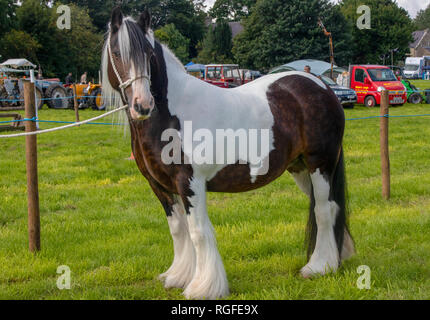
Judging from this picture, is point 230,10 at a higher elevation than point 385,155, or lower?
higher

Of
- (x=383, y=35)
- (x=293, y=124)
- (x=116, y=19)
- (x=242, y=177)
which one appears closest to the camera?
(x=116, y=19)

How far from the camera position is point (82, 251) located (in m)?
4.19

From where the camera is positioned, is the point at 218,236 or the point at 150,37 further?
the point at 218,236

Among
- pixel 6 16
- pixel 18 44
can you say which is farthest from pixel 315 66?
pixel 6 16

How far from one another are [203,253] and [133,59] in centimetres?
139

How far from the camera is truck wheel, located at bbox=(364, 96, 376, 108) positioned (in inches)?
749

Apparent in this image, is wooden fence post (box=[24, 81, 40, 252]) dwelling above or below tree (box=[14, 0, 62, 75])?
below

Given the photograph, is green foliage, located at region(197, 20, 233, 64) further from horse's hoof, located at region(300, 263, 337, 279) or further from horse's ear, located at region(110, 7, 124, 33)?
horse's ear, located at region(110, 7, 124, 33)

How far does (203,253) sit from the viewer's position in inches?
120

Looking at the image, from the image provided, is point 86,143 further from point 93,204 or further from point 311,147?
point 311,147

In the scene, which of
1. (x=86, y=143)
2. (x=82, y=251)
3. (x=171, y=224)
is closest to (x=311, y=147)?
(x=171, y=224)

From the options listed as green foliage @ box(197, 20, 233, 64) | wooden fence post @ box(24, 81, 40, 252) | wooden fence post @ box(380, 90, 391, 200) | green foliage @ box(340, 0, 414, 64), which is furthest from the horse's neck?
green foliage @ box(340, 0, 414, 64)

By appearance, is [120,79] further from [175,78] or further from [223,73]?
[223,73]
